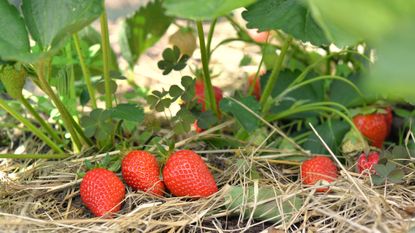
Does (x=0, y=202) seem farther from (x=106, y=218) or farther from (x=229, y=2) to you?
(x=229, y=2)

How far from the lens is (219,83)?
2000 millimetres

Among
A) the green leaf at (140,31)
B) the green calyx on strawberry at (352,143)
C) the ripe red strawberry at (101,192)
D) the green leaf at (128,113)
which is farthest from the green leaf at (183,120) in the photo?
the green leaf at (140,31)

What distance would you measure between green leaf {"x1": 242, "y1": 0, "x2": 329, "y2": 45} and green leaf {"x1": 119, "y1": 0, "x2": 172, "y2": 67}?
592 millimetres

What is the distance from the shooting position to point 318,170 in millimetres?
1291

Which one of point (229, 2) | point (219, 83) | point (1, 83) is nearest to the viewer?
point (229, 2)

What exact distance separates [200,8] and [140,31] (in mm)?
979

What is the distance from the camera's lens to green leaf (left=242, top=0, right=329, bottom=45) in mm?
1229

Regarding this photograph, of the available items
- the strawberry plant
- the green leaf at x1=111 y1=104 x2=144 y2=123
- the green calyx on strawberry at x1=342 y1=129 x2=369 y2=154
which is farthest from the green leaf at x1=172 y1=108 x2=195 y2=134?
the green calyx on strawberry at x1=342 y1=129 x2=369 y2=154

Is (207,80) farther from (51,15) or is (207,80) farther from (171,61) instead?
(51,15)

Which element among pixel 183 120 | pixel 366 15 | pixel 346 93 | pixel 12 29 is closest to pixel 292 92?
pixel 346 93

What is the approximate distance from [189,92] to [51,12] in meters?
0.37


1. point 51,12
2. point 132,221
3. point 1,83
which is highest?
point 51,12

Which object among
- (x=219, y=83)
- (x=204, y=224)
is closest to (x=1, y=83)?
(x=204, y=224)

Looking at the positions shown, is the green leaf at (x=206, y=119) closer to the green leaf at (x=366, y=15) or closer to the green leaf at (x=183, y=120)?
the green leaf at (x=183, y=120)
